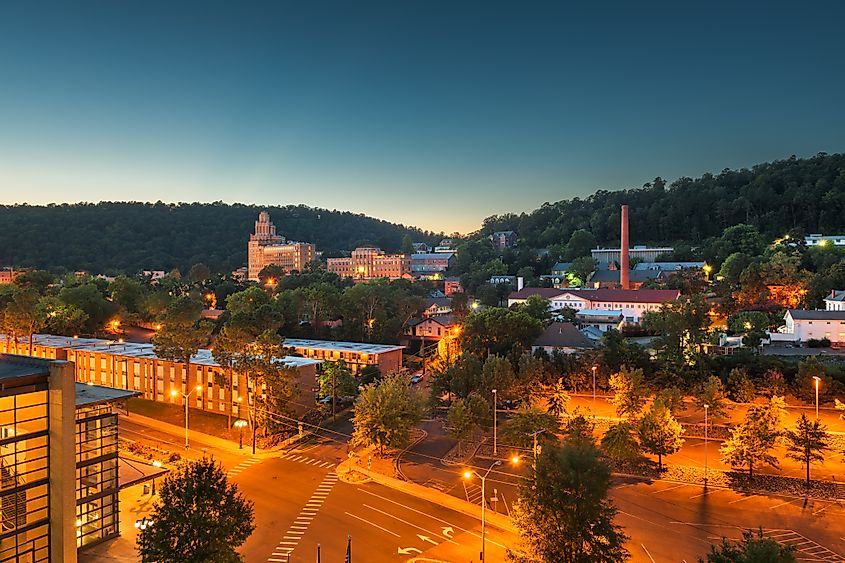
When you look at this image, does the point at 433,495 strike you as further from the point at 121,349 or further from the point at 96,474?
the point at 121,349

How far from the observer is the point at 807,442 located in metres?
29.1

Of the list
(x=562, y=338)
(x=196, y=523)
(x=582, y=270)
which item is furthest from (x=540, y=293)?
(x=196, y=523)

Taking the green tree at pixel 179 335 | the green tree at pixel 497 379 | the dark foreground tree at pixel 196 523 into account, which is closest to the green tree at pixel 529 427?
the green tree at pixel 497 379

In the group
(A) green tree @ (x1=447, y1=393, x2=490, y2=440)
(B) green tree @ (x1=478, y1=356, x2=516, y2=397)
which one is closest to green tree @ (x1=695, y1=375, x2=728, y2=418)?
(B) green tree @ (x1=478, y1=356, x2=516, y2=397)

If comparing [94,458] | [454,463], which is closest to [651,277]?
[454,463]

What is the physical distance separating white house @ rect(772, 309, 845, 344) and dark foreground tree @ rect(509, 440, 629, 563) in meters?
45.6

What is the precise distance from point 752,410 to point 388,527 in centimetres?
2083

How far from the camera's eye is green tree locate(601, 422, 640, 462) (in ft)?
101

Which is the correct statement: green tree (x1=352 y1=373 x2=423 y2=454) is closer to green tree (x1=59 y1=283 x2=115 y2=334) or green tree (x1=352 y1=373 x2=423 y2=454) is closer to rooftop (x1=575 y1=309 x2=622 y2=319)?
rooftop (x1=575 y1=309 x2=622 y2=319)

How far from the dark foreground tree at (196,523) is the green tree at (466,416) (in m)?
17.7

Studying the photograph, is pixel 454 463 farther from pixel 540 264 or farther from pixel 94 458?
pixel 540 264

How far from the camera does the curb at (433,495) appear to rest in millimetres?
25014

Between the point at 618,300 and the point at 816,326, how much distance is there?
2804 centimetres

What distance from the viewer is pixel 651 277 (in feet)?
329
